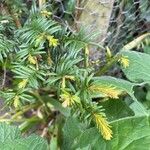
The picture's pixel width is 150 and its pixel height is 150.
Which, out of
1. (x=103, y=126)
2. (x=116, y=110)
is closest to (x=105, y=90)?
(x=103, y=126)

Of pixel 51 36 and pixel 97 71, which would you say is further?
pixel 97 71

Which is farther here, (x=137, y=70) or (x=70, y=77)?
(x=137, y=70)

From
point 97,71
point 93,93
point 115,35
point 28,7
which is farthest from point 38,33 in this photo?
point 115,35

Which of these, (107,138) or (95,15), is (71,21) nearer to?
(95,15)

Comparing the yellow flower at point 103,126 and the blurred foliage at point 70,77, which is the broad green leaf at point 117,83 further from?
the yellow flower at point 103,126

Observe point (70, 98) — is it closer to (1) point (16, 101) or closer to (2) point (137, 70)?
(1) point (16, 101)

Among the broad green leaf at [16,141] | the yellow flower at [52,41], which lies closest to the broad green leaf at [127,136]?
the broad green leaf at [16,141]

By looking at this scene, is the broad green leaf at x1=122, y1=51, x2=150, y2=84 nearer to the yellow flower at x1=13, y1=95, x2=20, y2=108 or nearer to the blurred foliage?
the blurred foliage
